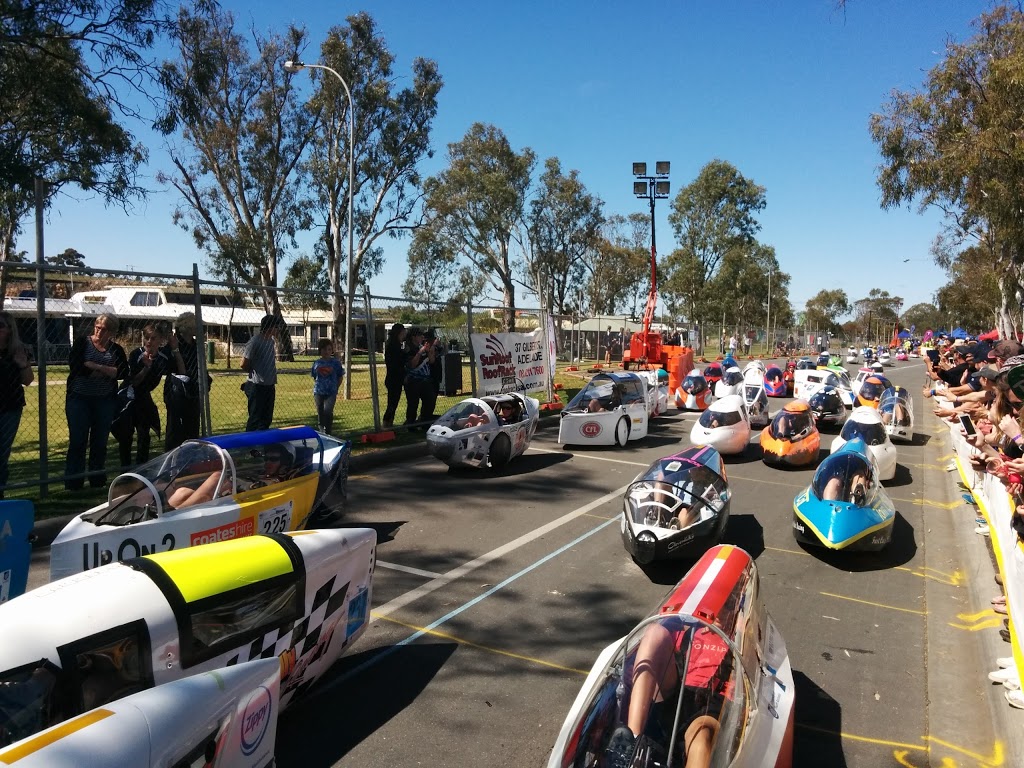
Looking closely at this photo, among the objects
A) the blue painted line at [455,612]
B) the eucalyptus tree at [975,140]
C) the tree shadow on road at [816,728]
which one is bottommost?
the tree shadow on road at [816,728]

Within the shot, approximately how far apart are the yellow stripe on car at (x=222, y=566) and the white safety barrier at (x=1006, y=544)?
4.75 m

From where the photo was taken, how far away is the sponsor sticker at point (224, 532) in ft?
17.8

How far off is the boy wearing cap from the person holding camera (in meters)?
3.54

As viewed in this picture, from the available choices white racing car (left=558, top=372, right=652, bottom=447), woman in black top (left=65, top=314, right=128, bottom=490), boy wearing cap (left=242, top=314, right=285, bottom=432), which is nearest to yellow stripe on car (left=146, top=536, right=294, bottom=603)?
woman in black top (left=65, top=314, right=128, bottom=490)

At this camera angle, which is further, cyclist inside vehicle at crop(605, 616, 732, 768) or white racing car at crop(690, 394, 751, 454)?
white racing car at crop(690, 394, 751, 454)

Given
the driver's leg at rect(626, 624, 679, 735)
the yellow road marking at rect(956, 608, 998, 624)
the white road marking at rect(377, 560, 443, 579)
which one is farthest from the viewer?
the white road marking at rect(377, 560, 443, 579)

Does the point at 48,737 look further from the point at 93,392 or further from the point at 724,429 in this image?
the point at 724,429

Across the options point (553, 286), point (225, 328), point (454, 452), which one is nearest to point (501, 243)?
point (553, 286)

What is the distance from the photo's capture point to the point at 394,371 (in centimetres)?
1277

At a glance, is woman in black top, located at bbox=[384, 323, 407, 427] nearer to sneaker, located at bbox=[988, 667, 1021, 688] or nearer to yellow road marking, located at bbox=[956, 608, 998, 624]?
yellow road marking, located at bbox=[956, 608, 998, 624]

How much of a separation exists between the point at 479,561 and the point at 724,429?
271 inches


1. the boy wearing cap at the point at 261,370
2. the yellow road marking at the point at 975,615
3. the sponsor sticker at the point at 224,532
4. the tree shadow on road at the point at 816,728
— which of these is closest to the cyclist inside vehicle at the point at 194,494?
the sponsor sticker at the point at 224,532

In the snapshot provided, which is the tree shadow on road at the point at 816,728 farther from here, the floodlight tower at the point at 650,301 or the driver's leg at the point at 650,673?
the floodlight tower at the point at 650,301

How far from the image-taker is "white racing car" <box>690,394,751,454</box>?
1233cm
